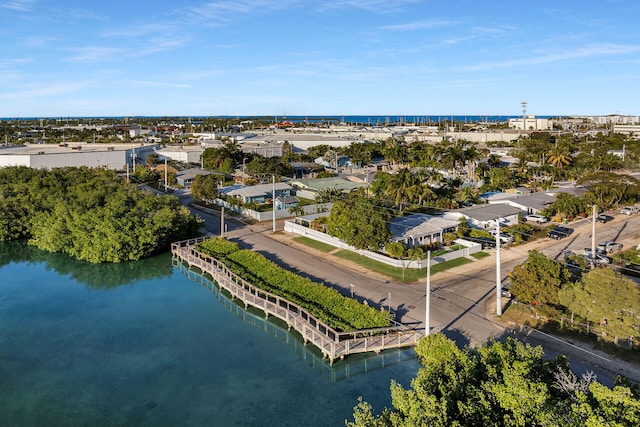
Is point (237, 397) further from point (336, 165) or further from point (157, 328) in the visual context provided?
point (336, 165)

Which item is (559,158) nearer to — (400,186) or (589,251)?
(400,186)

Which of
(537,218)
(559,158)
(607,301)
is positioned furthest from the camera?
(559,158)

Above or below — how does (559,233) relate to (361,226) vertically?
below

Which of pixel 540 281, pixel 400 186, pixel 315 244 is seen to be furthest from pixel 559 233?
pixel 315 244

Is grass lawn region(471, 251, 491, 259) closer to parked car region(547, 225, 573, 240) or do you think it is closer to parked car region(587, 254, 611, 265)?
parked car region(587, 254, 611, 265)

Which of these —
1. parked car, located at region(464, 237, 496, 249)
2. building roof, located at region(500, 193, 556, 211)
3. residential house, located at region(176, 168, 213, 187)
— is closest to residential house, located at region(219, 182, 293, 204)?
residential house, located at region(176, 168, 213, 187)

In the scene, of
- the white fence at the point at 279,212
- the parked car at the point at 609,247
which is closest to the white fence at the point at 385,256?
the white fence at the point at 279,212
